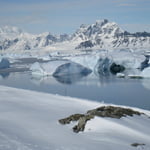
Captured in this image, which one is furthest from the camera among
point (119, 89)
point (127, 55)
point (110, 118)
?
point (127, 55)

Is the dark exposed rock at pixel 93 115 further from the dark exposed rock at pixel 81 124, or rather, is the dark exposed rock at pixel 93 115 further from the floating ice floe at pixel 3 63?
the floating ice floe at pixel 3 63

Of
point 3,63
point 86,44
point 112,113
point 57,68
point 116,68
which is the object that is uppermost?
point 112,113

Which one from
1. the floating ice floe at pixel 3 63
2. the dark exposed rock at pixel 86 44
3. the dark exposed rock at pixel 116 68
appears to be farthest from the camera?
the dark exposed rock at pixel 86 44

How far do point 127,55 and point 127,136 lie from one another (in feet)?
119

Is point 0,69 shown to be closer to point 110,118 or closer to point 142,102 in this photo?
point 142,102

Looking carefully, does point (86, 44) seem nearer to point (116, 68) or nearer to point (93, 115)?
point (116, 68)

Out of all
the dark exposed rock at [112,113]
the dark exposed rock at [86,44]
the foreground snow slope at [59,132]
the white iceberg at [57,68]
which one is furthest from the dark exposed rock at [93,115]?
the dark exposed rock at [86,44]

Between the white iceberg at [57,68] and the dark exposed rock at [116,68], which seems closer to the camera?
the white iceberg at [57,68]

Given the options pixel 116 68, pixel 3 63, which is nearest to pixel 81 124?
pixel 116 68

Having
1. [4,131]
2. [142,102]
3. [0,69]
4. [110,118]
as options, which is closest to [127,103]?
[142,102]

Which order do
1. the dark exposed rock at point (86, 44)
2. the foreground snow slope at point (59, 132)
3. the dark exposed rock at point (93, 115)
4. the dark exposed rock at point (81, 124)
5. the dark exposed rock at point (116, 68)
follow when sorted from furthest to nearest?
the dark exposed rock at point (86, 44) → the dark exposed rock at point (116, 68) → the dark exposed rock at point (93, 115) → the dark exposed rock at point (81, 124) → the foreground snow slope at point (59, 132)

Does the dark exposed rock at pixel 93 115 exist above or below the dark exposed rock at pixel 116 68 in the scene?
above

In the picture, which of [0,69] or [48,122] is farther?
[0,69]

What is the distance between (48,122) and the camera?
405 inches
